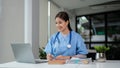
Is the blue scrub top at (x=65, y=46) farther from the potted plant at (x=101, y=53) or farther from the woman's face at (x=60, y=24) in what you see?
the potted plant at (x=101, y=53)

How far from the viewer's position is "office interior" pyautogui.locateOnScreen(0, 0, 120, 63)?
→ 4.58 meters

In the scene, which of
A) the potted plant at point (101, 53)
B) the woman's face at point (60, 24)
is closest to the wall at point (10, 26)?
the woman's face at point (60, 24)

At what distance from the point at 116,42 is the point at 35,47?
588cm

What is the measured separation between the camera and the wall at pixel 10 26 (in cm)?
514

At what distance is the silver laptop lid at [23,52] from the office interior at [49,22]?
2.21 metres

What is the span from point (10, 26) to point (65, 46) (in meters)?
3.12

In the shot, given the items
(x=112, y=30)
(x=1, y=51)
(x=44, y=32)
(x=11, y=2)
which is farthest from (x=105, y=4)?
(x=1, y=51)

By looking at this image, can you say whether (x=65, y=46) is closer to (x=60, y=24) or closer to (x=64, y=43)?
(x=64, y=43)

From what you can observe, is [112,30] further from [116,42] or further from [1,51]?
[1,51]

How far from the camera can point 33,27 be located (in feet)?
14.8

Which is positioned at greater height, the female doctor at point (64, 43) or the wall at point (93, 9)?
the wall at point (93, 9)

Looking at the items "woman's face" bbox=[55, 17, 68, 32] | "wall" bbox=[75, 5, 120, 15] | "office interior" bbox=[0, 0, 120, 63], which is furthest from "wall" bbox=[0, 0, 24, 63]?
"wall" bbox=[75, 5, 120, 15]

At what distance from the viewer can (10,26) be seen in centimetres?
544

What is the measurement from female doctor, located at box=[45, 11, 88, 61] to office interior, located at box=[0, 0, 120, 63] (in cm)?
186
